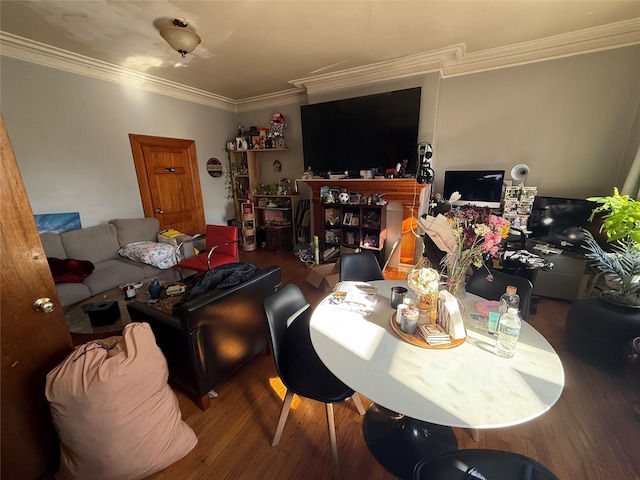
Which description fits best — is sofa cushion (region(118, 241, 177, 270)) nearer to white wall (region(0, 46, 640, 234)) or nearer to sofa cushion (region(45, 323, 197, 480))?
white wall (region(0, 46, 640, 234))

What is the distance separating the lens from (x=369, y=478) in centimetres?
118

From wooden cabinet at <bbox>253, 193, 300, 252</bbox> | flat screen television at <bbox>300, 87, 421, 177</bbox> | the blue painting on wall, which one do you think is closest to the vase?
A: flat screen television at <bbox>300, 87, 421, 177</bbox>

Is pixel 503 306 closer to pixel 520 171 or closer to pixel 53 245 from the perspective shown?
pixel 520 171

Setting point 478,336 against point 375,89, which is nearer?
point 478,336

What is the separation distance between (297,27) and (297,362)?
2801mm

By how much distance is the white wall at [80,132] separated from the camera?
2607 millimetres

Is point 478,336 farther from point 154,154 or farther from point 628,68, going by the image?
point 154,154

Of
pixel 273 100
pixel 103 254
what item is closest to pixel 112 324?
pixel 103 254

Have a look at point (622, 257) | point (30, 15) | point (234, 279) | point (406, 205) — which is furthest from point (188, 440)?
point (30, 15)

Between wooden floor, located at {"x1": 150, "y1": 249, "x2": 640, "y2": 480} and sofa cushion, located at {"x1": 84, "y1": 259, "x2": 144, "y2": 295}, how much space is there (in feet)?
5.69

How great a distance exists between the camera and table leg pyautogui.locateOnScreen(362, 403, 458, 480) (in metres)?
1.22

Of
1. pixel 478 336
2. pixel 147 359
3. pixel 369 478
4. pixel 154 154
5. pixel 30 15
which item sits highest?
pixel 30 15

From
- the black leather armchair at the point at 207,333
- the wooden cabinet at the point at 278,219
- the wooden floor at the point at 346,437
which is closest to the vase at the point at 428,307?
the wooden floor at the point at 346,437

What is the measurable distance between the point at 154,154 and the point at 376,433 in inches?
172
